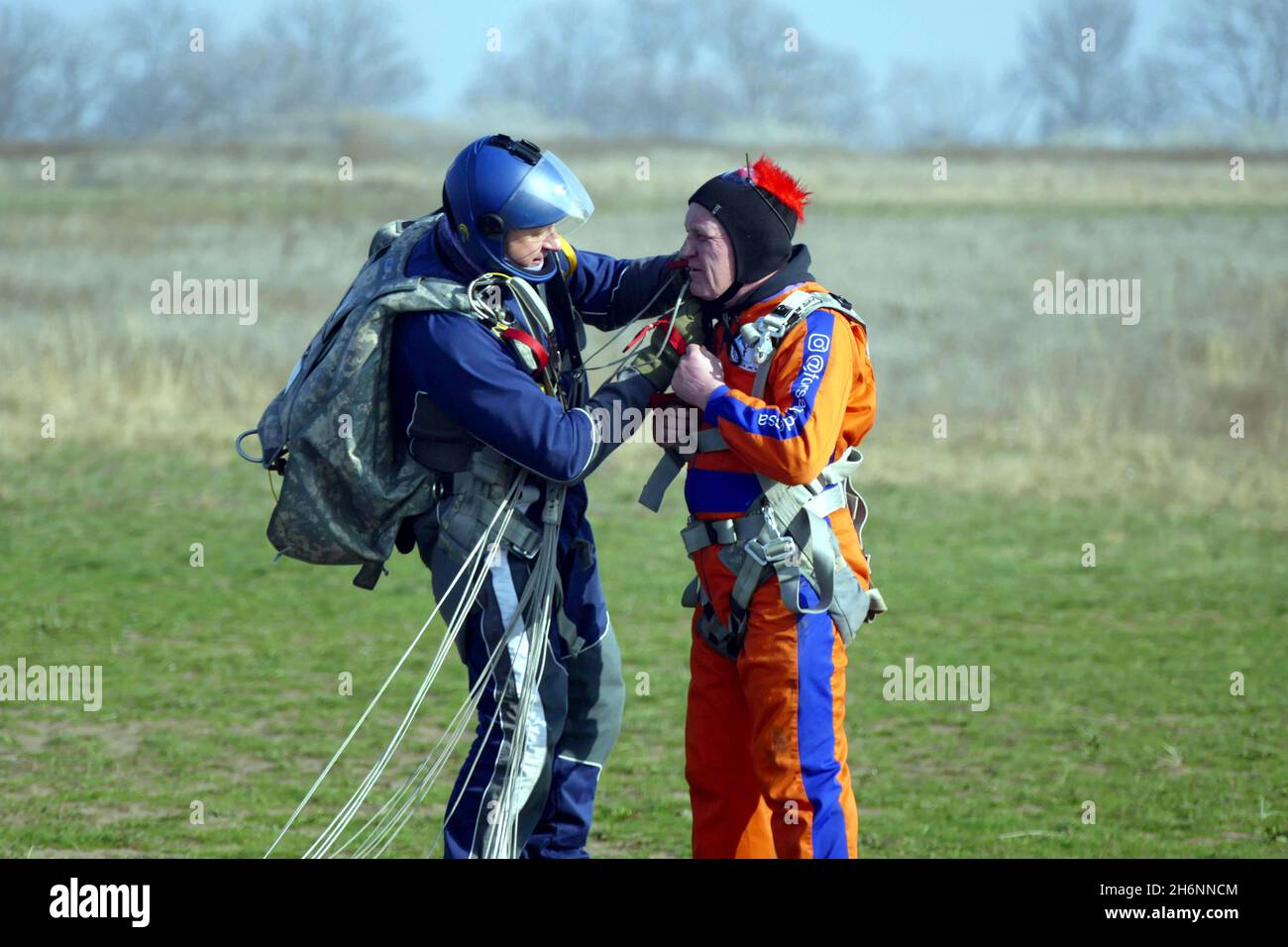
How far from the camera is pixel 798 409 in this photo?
4215 millimetres

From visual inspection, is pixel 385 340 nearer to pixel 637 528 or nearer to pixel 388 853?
pixel 388 853

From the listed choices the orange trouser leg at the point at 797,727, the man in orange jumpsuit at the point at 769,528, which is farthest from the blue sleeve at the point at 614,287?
the orange trouser leg at the point at 797,727

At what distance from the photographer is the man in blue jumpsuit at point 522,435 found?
433cm

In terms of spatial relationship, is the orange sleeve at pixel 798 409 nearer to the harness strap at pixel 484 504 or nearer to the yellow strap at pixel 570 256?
the harness strap at pixel 484 504

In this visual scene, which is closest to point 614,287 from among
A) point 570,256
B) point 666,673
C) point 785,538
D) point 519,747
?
point 570,256

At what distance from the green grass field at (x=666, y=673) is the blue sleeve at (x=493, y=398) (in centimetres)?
206

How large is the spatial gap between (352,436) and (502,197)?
83 centimetres

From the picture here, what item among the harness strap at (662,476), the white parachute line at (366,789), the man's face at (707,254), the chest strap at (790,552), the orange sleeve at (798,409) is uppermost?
the man's face at (707,254)

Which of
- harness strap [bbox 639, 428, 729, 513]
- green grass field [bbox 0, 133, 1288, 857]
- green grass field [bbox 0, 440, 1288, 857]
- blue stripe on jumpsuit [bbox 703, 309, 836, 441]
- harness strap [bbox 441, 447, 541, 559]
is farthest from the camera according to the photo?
green grass field [bbox 0, 133, 1288, 857]

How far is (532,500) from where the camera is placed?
461 centimetres

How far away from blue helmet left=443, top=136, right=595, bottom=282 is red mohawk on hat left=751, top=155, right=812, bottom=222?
50 cm

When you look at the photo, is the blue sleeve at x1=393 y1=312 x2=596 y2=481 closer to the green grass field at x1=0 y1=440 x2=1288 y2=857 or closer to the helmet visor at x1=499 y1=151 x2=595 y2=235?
the helmet visor at x1=499 y1=151 x2=595 y2=235

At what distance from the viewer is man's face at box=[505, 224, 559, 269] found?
448 cm

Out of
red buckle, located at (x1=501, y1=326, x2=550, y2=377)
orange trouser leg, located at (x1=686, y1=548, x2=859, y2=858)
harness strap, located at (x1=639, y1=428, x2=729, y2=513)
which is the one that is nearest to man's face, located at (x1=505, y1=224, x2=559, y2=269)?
red buckle, located at (x1=501, y1=326, x2=550, y2=377)
